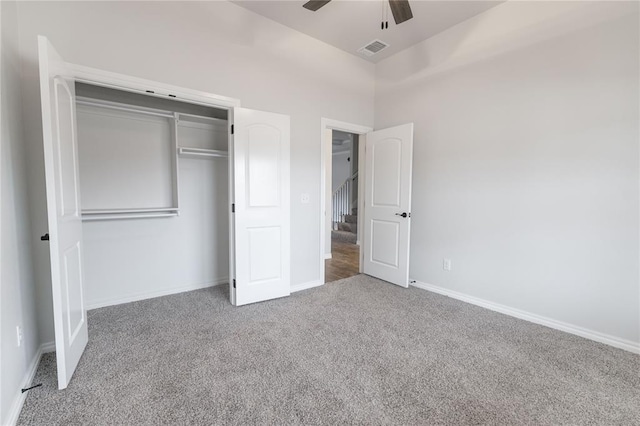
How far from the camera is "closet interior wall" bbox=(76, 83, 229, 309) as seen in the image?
290cm

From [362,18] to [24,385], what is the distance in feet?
13.5

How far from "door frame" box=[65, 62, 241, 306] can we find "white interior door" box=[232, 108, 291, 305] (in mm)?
97

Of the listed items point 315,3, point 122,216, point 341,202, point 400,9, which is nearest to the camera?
point 400,9

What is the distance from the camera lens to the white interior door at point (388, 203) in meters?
3.54

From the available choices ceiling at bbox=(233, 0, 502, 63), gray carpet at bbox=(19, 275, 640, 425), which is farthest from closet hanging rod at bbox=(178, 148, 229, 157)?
gray carpet at bbox=(19, 275, 640, 425)

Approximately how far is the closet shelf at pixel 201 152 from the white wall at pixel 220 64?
75cm

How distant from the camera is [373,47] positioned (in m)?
3.63

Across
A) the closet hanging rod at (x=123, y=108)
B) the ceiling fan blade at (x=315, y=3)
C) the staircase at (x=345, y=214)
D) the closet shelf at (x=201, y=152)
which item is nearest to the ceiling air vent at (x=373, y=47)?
the ceiling fan blade at (x=315, y=3)

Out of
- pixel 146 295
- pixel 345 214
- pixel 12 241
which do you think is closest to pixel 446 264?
pixel 146 295

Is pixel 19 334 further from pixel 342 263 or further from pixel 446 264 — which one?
pixel 342 263

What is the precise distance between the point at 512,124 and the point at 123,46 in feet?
12.0

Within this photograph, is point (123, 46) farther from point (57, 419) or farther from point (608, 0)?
point (608, 0)

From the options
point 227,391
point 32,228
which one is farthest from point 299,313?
point 32,228

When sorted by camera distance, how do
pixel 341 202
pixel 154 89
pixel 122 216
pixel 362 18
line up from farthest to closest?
pixel 341 202 → pixel 362 18 → pixel 122 216 → pixel 154 89
